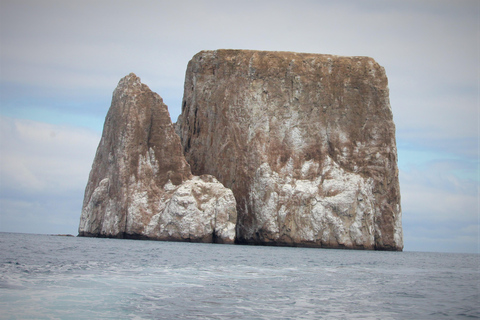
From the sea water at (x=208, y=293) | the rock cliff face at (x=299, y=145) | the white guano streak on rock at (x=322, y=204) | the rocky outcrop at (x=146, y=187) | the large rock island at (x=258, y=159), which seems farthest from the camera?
the rock cliff face at (x=299, y=145)

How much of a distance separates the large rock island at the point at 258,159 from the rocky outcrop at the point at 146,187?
113 millimetres

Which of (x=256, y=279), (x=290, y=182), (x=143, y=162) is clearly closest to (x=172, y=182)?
(x=143, y=162)

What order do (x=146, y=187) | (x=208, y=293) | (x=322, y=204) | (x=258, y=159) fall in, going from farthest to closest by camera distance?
(x=258, y=159) < (x=322, y=204) < (x=146, y=187) < (x=208, y=293)

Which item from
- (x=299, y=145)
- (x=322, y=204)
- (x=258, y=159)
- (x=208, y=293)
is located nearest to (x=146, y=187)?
(x=258, y=159)

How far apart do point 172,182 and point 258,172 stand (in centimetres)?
1070

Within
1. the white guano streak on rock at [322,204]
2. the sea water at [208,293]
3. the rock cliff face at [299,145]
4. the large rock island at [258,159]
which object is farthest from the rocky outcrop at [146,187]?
the sea water at [208,293]

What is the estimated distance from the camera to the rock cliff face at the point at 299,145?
6362 cm

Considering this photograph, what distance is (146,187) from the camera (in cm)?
6072

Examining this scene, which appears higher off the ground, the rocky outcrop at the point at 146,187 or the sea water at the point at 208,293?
the rocky outcrop at the point at 146,187

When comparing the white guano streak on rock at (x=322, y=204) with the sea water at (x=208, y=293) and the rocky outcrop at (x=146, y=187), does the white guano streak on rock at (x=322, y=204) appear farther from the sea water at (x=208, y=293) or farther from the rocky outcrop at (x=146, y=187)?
the sea water at (x=208, y=293)

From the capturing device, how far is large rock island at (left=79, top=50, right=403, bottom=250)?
59.4m

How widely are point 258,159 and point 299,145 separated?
226 inches

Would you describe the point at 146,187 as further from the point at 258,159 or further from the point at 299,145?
the point at 299,145

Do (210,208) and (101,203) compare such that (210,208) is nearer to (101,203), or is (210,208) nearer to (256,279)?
(101,203)
